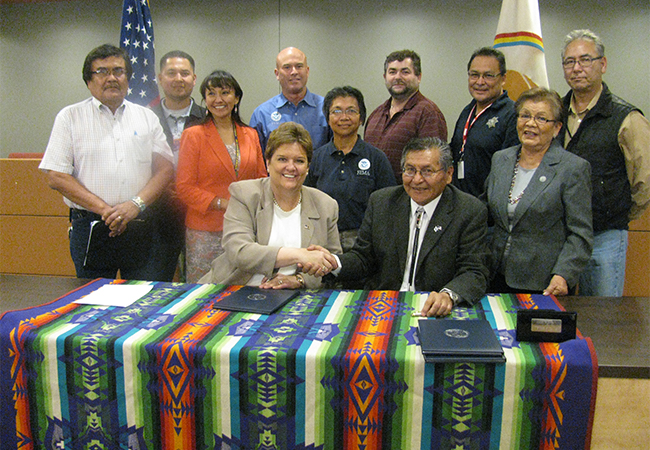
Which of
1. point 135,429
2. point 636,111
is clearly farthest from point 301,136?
point 636,111

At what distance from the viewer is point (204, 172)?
107 inches

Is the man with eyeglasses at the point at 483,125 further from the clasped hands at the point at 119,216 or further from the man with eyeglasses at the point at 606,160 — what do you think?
the clasped hands at the point at 119,216

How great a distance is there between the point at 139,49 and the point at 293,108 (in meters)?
1.41

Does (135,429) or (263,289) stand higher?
(263,289)

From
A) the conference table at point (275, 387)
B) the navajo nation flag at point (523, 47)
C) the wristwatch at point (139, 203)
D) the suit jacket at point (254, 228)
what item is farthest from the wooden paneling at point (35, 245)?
the navajo nation flag at point (523, 47)

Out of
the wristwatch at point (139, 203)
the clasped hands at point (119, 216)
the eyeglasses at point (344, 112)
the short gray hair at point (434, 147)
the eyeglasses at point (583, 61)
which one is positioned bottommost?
the clasped hands at point (119, 216)

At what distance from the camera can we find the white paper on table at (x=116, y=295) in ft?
5.67

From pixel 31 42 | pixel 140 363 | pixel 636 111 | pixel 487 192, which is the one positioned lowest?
pixel 140 363

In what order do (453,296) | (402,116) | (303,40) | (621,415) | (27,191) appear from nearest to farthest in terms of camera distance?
(621,415) → (453,296) → (402,116) → (27,191) → (303,40)

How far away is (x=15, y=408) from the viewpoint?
148cm

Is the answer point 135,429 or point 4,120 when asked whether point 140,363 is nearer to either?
point 135,429

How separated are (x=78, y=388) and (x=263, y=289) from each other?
27.1 inches

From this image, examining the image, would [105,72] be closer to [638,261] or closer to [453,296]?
[453,296]

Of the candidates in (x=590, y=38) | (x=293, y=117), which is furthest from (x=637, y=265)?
(x=293, y=117)
